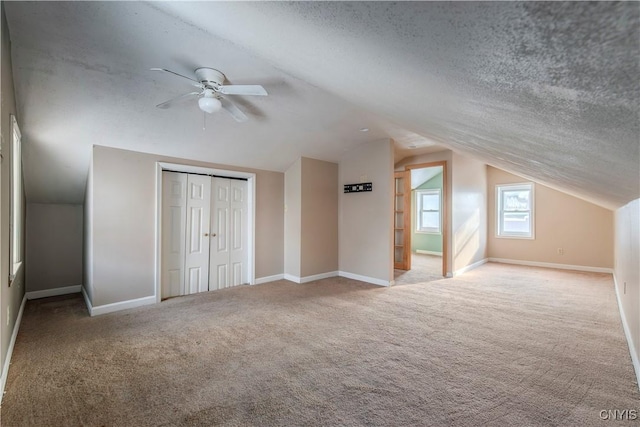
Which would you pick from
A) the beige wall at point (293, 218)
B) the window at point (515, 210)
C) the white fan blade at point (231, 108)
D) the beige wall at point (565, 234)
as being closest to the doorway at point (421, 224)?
the window at point (515, 210)

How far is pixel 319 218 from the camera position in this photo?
17.6 ft

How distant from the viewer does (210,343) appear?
107 inches

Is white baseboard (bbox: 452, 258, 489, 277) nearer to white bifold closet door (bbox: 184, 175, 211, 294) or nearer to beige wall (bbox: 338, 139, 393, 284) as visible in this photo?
beige wall (bbox: 338, 139, 393, 284)

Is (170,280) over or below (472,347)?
over

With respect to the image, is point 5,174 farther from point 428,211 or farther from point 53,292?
point 428,211

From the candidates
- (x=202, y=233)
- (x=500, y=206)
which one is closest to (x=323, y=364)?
(x=202, y=233)

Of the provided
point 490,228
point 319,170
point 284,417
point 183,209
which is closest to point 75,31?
point 183,209

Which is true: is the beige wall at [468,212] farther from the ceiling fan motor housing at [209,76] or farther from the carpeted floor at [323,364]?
the ceiling fan motor housing at [209,76]

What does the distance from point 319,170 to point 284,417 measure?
169 inches

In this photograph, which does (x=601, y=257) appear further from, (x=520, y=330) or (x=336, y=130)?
(x=336, y=130)

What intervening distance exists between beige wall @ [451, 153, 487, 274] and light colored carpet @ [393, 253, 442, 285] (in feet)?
1.71

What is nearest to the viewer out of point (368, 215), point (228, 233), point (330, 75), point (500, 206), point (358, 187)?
point (330, 75)

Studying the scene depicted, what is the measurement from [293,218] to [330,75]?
3.44 metres
